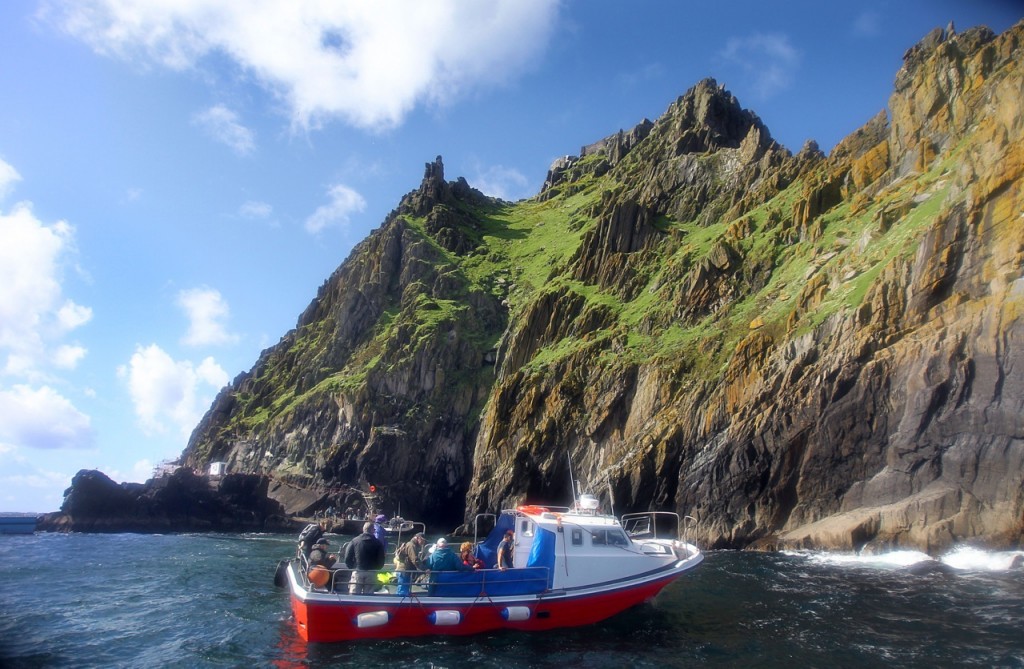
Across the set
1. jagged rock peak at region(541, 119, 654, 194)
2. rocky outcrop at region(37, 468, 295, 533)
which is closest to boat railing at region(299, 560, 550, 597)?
rocky outcrop at region(37, 468, 295, 533)

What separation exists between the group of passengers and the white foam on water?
22785mm

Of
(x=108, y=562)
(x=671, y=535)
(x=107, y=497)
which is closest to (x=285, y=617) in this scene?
(x=108, y=562)

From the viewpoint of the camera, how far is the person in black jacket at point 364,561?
21.2 m

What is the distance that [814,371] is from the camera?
45.1 metres

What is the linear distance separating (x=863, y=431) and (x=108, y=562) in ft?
154

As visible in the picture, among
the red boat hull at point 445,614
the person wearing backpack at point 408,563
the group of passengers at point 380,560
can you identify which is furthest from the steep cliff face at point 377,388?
the red boat hull at point 445,614

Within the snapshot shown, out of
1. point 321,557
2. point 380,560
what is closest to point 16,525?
point 321,557

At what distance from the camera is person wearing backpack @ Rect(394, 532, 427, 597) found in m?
21.5

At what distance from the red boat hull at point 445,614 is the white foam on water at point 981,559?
60.6 feet

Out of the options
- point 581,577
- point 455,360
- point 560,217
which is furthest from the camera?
point 560,217

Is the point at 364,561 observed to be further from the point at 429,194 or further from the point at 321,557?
the point at 429,194

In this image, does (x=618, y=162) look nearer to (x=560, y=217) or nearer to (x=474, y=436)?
(x=560, y=217)

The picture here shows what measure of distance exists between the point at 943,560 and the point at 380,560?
28269 mm

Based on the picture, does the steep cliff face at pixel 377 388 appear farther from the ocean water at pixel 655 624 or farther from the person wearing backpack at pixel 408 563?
the person wearing backpack at pixel 408 563
